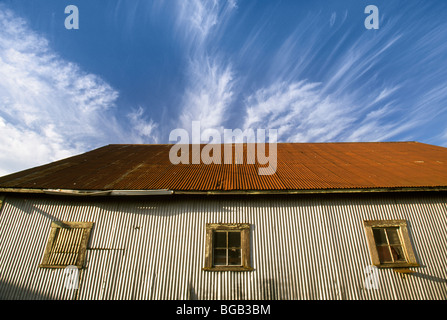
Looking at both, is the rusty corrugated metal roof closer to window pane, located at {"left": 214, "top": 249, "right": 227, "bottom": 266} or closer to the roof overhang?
the roof overhang

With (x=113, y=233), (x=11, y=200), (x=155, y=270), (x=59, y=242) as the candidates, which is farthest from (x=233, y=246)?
(x=11, y=200)

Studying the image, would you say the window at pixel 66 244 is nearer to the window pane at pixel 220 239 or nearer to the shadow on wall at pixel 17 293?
the shadow on wall at pixel 17 293

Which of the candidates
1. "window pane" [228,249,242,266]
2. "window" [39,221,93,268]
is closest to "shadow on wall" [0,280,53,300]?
"window" [39,221,93,268]

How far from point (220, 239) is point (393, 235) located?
570cm

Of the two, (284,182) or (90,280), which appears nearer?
(90,280)

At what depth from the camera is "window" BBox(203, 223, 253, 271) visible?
19.1ft

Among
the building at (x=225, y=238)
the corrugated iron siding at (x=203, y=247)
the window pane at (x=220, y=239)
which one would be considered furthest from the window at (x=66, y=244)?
the window pane at (x=220, y=239)

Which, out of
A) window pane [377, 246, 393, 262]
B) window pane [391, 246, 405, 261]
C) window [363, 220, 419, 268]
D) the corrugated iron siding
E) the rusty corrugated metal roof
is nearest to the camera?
the corrugated iron siding

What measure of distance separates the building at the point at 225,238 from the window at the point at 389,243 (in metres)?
0.03

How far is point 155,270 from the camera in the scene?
5812 mm

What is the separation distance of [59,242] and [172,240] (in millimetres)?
3731

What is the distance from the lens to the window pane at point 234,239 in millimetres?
6117
